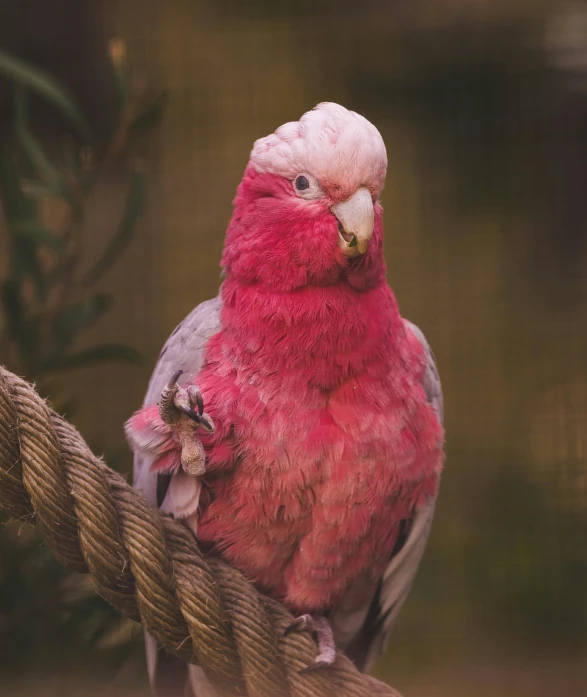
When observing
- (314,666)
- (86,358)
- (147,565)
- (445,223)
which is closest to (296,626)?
(314,666)

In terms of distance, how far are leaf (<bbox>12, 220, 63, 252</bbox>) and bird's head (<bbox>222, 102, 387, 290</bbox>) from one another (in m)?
0.59

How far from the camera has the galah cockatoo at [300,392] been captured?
3.90 feet

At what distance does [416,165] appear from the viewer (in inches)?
98.7

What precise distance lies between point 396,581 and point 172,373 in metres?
0.52

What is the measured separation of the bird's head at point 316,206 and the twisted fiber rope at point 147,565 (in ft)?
1.18

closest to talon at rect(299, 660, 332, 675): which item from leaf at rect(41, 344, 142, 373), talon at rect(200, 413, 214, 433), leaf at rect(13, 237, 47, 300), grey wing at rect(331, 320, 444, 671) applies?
grey wing at rect(331, 320, 444, 671)

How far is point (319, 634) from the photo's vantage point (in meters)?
1.33

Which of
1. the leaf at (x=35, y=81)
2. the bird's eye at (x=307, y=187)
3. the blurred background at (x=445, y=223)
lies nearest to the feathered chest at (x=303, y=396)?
the bird's eye at (x=307, y=187)

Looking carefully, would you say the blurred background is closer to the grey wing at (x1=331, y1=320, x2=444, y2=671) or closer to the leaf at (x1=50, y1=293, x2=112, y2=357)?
the leaf at (x1=50, y1=293, x2=112, y2=357)

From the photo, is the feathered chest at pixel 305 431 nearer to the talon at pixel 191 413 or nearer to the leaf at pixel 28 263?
the talon at pixel 191 413

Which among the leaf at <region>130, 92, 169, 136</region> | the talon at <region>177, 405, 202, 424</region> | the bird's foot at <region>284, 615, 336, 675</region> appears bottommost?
the bird's foot at <region>284, 615, 336, 675</region>

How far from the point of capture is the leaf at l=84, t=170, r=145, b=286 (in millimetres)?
1774

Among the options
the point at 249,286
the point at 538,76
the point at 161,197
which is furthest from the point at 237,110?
the point at 249,286

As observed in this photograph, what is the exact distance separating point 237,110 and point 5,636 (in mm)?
1480
